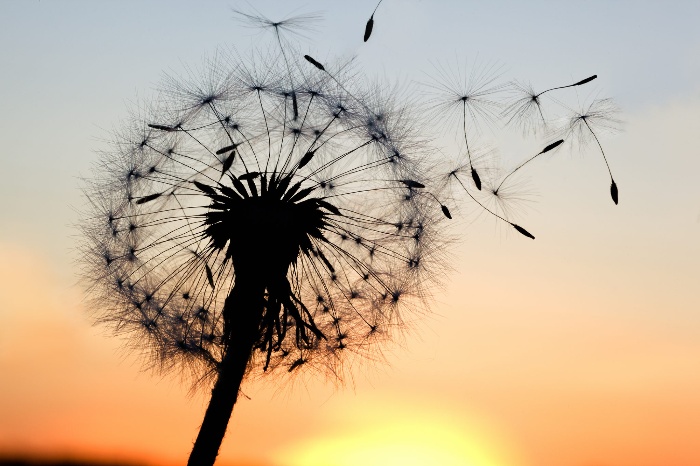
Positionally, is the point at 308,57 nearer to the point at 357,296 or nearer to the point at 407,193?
the point at 407,193

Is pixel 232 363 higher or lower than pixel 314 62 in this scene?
lower

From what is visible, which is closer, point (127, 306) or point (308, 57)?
point (308, 57)

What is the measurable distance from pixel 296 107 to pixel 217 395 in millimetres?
4394

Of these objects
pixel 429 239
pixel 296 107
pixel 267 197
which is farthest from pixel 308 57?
pixel 429 239

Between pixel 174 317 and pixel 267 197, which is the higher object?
pixel 267 197

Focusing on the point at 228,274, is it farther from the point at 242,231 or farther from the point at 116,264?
the point at 116,264

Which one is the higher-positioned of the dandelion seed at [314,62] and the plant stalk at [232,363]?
the dandelion seed at [314,62]

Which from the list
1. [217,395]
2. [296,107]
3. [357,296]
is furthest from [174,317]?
[296,107]

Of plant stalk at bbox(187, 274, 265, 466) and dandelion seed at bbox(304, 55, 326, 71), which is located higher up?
dandelion seed at bbox(304, 55, 326, 71)

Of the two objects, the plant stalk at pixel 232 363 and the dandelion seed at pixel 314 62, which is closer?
the plant stalk at pixel 232 363

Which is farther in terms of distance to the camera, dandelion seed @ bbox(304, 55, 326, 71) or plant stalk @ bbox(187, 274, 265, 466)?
dandelion seed @ bbox(304, 55, 326, 71)

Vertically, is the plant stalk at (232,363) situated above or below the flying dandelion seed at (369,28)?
below

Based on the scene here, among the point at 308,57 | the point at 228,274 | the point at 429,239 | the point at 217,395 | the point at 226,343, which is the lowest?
the point at 217,395

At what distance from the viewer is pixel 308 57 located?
13930 mm
